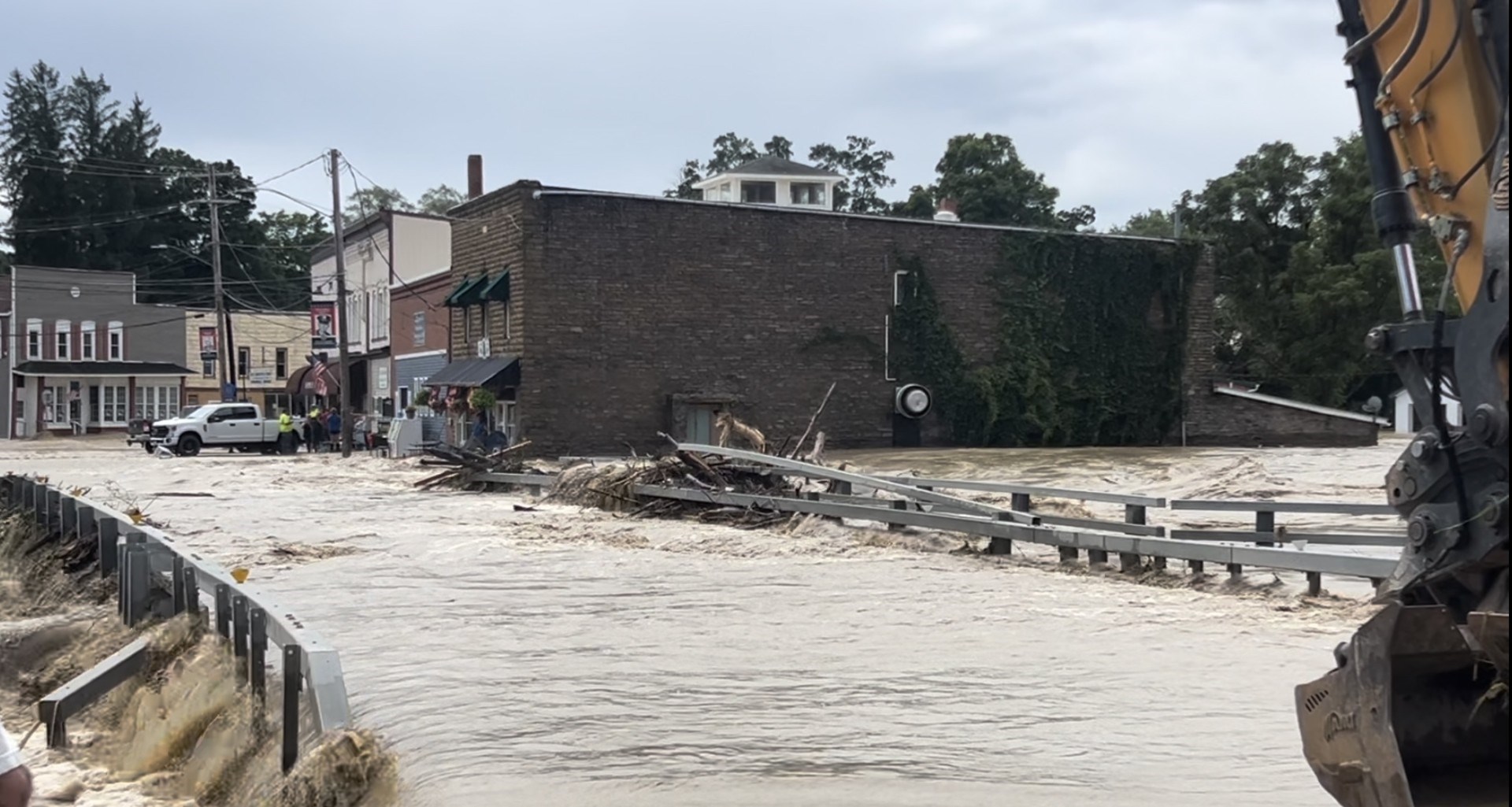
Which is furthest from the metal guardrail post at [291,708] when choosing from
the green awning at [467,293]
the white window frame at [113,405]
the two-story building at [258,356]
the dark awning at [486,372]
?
the two-story building at [258,356]

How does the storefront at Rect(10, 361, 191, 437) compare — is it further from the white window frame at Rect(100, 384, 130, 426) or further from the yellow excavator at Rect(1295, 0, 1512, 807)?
the yellow excavator at Rect(1295, 0, 1512, 807)

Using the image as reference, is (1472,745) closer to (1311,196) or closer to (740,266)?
(740,266)

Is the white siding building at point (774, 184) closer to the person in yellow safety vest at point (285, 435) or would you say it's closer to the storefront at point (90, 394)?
the person in yellow safety vest at point (285, 435)

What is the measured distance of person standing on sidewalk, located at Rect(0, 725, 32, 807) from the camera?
3.96 metres

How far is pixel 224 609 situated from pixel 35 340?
221ft

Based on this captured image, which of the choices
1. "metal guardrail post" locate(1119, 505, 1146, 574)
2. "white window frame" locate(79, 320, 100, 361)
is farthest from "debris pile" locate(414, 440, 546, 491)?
"white window frame" locate(79, 320, 100, 361)

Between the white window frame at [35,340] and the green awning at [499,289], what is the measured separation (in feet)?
128

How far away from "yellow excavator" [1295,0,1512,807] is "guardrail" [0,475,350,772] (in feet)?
15.7

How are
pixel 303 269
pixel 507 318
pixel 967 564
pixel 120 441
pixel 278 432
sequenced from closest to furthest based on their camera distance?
pixel 967 564 < pixel 507 318 < pixel 278 432 < pixel 120 441 < pixel 303 269

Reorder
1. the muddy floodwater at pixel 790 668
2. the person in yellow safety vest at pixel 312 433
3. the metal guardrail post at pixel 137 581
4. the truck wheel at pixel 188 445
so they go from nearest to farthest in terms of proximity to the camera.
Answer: the muddy floodwater at pixel 790 668
the metal guardrail post at pixel 137 581
the truck wheel at pixel 188 445
the person in yellow safety vest at pixel 312 433

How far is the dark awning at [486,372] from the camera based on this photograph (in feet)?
132

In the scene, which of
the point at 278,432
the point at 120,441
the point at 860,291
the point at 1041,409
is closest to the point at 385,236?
the point at 278,432

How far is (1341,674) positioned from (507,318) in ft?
126

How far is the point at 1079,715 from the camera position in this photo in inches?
326
